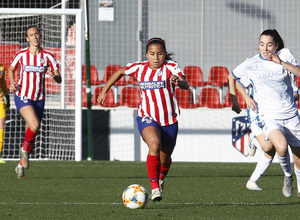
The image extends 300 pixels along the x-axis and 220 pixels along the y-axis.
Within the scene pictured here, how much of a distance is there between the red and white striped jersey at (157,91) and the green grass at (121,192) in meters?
0.88

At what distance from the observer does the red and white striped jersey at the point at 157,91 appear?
7.45 metres

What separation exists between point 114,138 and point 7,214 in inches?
353

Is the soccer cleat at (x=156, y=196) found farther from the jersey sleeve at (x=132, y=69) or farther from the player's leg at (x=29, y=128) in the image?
the player's leg at (x=29, y=128)

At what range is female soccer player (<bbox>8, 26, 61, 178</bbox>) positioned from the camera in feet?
32.9

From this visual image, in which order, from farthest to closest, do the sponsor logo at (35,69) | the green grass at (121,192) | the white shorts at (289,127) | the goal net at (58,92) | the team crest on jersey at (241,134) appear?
the team crest on jersey at (241,134) < the goal net at (58,92) < the sponsor logo at (35,69) < the white shorts at (289,127) < the green grass at (121,192)

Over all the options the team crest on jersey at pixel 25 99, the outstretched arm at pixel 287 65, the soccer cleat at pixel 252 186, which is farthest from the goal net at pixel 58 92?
the outstretched arm at pixel 287 65

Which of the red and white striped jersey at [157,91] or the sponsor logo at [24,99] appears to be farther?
the sponsor logo at [24,99]

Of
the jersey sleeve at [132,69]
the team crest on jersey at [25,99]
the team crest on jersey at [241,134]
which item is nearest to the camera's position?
the jersey sleeve at [132,69]

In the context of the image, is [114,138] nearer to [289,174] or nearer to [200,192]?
[200,192]

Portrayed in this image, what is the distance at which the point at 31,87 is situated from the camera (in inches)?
403

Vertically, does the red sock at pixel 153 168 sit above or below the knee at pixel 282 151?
below

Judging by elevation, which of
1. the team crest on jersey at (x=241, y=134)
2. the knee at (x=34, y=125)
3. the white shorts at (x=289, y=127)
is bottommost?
the team crest on jersey at (x=241, y=134)

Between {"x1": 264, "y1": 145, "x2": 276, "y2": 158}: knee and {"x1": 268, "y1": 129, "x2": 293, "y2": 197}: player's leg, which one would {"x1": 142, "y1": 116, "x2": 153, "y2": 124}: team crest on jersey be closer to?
{"x1": 268, "y1": 129, "x2": 293, "y2": 197}: player's leg

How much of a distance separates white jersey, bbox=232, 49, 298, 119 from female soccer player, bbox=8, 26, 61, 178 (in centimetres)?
346
